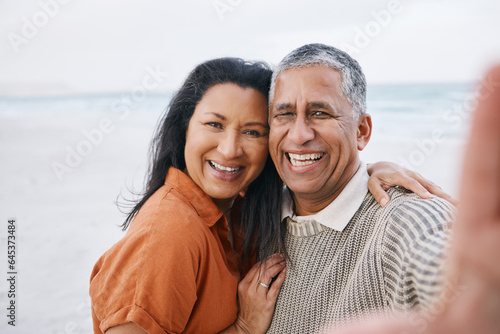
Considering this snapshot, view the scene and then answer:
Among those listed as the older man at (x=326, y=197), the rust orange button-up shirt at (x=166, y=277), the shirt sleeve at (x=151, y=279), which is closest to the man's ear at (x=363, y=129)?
the older man at (x=326, y=197)

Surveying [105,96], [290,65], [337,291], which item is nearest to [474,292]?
[337,291]

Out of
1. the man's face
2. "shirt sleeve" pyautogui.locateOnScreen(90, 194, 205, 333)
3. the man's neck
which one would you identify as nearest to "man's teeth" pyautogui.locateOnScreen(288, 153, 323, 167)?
the man's face

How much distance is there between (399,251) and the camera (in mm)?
1484

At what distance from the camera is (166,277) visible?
164 cm

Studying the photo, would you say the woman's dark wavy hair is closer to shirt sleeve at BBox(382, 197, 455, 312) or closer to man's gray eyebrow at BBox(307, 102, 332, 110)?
man's gray eyebrow at BBox(307, 102, 332, 110)

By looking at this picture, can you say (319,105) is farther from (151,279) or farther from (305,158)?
(151,279)

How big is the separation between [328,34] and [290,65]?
19.1 m

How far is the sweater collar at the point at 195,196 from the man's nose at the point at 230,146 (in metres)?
0.21

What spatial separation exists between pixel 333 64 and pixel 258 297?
1009 millimetres

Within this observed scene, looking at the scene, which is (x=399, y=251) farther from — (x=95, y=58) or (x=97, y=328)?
(x=95, y=58)

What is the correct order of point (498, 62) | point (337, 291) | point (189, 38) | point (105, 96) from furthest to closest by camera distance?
point (105, 96) → point (189, 38) → point (337, 291) → point (498, 62)

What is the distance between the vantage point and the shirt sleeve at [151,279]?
1.60 meters

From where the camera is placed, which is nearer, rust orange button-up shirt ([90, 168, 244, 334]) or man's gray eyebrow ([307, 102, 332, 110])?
rust orange button-up shirt ([90, 168, 244, 334])

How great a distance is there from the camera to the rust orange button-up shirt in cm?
161
